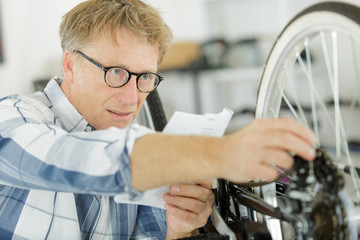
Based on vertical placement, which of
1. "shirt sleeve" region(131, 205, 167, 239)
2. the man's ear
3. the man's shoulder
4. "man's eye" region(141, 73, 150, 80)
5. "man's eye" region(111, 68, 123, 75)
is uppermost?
the man's ear

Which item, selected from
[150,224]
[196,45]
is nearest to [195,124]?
[150,224]

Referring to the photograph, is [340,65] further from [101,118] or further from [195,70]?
[101,118]

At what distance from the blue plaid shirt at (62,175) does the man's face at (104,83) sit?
0.14ft

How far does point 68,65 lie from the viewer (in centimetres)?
93

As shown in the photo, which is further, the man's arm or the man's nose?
the man's nose

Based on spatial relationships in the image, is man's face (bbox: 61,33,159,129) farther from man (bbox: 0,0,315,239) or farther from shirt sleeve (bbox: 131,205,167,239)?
shirt sleeve (bbox: 131,205,167,239)

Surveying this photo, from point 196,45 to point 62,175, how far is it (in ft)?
11.4

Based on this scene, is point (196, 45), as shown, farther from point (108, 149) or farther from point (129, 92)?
point (108, 149)

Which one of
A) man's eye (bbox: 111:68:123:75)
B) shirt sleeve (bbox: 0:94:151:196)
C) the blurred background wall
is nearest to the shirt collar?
man's eye (bbox: 111:68:123:75)

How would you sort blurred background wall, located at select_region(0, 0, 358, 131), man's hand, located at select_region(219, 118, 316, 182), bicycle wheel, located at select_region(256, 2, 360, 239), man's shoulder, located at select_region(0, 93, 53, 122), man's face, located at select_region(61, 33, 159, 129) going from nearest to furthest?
man's hand, located at select_region(219, 118, 316, 182)
bicycle wheel, located at select_region(256, 2, 360, 239)
man's shoulder, located at select_region(0, 93, 53, 122)
man's face, located at select_region(61, 33, 159, 129)
blurred background wall, located at select_region(0, 0, 358, 131)

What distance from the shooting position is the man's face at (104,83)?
844 millimetres

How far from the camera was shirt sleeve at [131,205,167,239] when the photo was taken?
3.03 ft

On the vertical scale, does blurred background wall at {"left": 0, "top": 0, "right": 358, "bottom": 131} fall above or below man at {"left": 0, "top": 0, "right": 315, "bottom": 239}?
above

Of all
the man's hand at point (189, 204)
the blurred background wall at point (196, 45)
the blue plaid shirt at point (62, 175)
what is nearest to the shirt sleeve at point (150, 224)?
the blue plaid shirt at point (62, 175)
